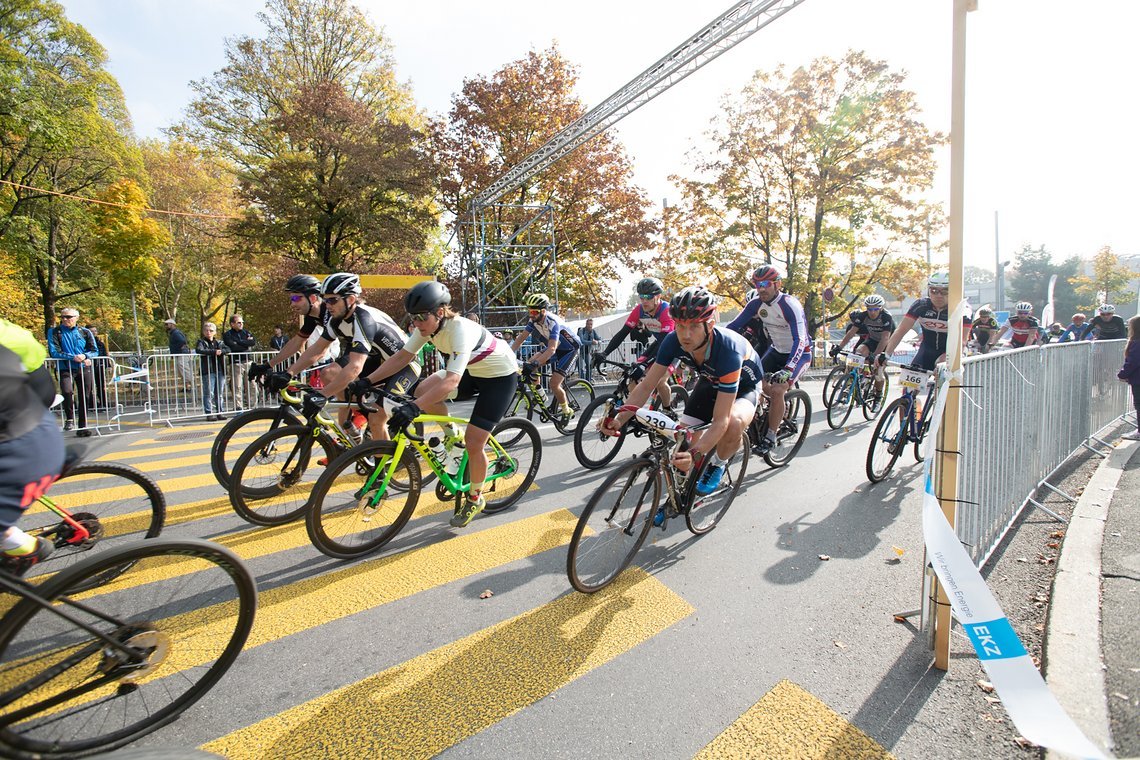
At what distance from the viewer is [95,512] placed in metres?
3.31

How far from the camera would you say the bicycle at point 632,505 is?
3334mm

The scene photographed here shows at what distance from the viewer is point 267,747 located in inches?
85.4

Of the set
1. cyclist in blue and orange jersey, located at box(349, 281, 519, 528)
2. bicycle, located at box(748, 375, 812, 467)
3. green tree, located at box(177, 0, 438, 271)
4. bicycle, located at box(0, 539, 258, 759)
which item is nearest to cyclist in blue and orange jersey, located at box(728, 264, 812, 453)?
bicycle, located at box(748, 375, 812, 467)

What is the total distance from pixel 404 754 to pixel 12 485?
1868 mm

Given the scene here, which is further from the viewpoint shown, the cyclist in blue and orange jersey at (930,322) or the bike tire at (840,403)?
the bike tire at (840,403)

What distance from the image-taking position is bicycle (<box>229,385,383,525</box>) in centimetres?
441

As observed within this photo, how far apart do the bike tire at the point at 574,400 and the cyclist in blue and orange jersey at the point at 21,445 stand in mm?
6125

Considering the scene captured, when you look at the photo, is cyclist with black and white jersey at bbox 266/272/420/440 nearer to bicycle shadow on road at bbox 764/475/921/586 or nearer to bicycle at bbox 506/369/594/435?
bicycle at bbox 506/369/594/435

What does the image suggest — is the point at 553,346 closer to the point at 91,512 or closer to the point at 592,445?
the point at 592,445

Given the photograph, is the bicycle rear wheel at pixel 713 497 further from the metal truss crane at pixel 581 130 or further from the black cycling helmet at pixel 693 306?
the metal truss crane at pixel 581 130

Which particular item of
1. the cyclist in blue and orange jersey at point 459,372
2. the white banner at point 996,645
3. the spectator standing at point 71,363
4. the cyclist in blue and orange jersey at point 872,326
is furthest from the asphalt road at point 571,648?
the spectator standing at point 71,363

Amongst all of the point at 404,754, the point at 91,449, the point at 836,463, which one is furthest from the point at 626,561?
the point at 836,463

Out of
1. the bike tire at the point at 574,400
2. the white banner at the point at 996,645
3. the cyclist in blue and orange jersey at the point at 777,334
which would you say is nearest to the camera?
the white banner at the point at 996,645

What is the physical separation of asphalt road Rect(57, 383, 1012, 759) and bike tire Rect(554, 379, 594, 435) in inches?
133
